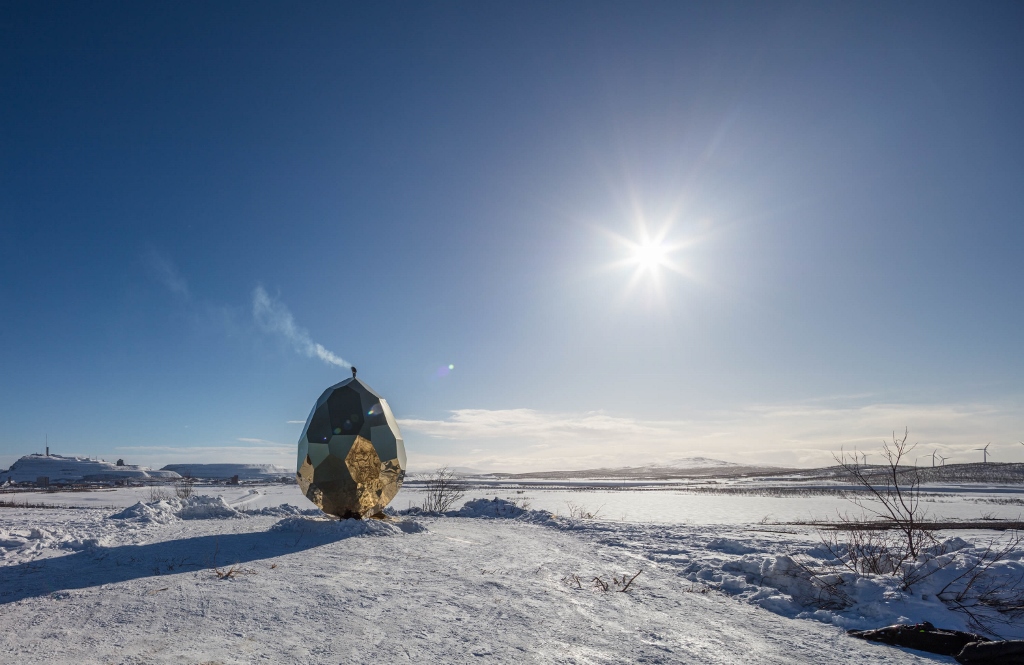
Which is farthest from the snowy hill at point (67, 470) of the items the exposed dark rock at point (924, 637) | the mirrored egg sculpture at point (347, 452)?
→ the exposed dark rock at point (924, 637)

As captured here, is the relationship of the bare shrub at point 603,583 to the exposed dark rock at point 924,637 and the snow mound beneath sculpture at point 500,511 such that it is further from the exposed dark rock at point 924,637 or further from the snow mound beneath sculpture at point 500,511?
the snow mound beneath sculpture at point 500,511

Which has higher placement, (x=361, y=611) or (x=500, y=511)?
(x=361, y=611)

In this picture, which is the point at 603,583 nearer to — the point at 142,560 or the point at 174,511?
the point at 142,560

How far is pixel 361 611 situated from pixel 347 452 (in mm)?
5449

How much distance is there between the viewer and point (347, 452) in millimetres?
9852

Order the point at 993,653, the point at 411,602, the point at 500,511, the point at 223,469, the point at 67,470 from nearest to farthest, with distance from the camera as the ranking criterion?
the point at 993,653 < the point at 411,602 < the point at 500,511 < the point at 67,470 < the point at 223,469

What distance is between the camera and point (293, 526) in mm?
9477

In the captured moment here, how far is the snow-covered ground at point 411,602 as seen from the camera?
391cm

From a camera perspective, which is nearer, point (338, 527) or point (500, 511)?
point (338, 527)

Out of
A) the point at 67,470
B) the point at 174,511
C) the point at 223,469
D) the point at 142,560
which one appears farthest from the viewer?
the point at 223,469

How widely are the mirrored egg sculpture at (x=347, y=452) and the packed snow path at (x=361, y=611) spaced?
72.4 inches

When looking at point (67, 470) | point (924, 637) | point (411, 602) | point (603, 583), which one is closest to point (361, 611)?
point (411, 602)

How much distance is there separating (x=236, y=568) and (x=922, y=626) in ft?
25.1

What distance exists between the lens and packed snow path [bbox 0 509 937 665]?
3.83 metres
